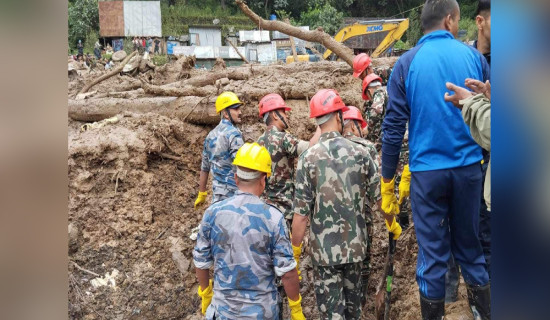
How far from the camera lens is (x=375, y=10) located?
45.0 meters

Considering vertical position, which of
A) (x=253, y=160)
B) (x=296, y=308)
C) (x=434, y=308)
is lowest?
(x=296, y=308)

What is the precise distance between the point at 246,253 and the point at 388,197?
147 centimetres

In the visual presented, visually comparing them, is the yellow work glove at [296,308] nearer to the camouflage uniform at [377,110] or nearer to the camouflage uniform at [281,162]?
the camouflage uniform at [281,162]

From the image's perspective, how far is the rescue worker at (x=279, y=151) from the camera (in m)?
5.43

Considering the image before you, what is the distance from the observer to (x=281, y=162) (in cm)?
551

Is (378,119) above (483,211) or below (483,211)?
above

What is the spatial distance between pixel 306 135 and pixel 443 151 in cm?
509

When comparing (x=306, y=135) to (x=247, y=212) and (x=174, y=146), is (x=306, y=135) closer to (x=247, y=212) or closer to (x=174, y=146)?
(x=174, y=146)

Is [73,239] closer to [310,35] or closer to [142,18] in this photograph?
[310,35]

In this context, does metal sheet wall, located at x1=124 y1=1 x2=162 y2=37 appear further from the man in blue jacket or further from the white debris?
the man in blue jacket

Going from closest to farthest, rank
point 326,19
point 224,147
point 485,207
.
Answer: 1. point 485,207
2. point 224,147
3. point 326,19

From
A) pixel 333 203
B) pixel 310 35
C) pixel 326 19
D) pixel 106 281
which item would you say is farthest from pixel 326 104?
pixel 326 19
